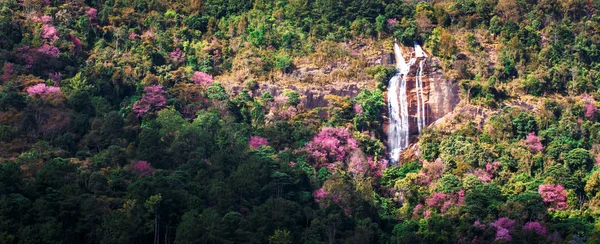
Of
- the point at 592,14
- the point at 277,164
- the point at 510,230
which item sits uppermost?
the point at 592,14

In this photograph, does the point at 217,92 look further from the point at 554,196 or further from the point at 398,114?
the point at 554,196

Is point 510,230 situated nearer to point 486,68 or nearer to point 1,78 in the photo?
point 486,68

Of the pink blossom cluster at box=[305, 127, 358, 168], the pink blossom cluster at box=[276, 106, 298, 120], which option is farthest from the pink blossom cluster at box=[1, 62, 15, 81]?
the pink blossom cluster at box=[305, 127, 358, 168]

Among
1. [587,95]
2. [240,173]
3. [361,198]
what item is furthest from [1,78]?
[587,95]

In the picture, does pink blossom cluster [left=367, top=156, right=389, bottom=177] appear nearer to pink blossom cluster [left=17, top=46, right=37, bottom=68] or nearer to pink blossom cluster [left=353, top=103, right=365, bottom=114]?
pink blossom cluster [left=353, top=103, right=365, bottom=114]

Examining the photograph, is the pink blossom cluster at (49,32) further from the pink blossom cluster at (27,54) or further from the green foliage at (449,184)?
the green foliage at (449,184)
